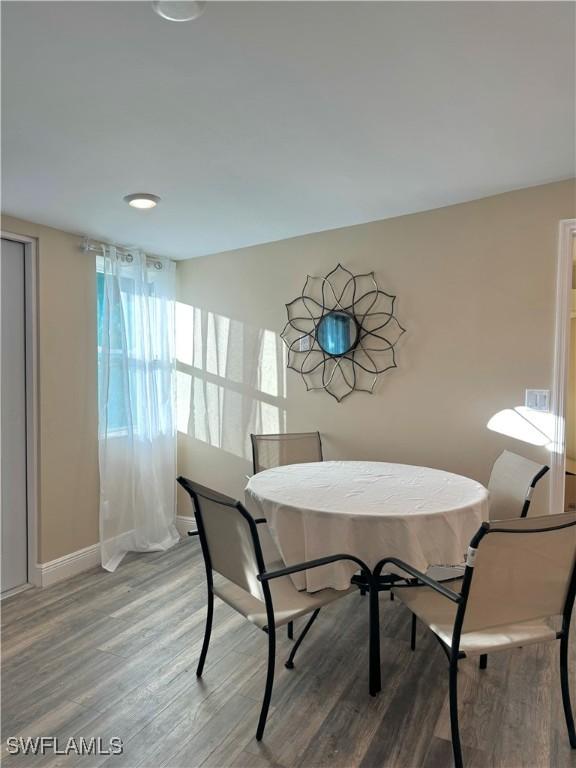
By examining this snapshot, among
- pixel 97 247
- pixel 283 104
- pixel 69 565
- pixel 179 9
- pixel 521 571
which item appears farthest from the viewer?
pixel 97 247

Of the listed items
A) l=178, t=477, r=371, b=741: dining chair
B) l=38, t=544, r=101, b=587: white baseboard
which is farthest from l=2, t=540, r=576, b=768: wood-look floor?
l=38, t=544, r=101, b=587: white baseboard

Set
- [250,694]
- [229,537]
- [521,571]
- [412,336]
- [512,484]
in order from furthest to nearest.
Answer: [412,336]
[512,484]
[250,694]
[229,537]
[521,571]

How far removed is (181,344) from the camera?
165 inches

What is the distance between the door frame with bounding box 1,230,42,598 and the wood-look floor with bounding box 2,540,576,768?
402mm

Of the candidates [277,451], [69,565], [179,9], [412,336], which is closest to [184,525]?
[69,565]

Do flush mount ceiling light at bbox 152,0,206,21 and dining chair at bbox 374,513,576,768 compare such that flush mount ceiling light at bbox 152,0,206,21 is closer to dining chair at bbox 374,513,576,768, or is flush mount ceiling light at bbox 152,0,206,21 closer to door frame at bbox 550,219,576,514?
dining chair at bbox 374,513,576,768

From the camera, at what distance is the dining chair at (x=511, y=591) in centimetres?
152

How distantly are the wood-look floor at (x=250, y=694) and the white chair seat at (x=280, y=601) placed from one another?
1.31 ft

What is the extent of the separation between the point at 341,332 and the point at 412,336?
50 centimetres

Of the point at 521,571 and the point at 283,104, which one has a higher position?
the point at 283,104

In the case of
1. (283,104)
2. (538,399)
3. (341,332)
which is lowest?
(538,399)

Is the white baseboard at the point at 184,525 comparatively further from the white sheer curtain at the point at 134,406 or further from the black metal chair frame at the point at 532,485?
the black metal chair frame at the point at 532,485

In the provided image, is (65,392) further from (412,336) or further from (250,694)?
(412,336)

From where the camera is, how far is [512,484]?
2.40 metres
